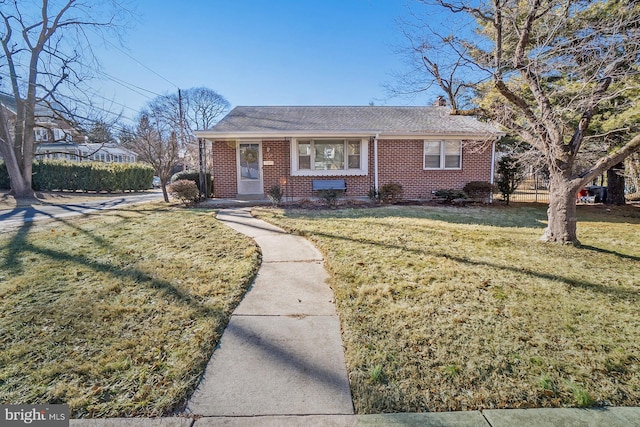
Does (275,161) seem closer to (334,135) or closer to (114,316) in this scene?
(334,135)

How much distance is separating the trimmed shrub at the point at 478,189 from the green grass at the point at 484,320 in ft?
19.4

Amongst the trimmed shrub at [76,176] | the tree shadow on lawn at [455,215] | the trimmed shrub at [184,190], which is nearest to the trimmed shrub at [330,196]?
the tree shadow on lawn at [455,215]

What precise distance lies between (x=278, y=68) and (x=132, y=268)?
53.1 feet

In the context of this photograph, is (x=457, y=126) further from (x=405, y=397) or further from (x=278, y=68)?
→ (x=405, y=397)

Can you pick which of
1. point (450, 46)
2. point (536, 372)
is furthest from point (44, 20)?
point (536, 372)

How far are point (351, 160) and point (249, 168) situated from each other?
4.14 metres

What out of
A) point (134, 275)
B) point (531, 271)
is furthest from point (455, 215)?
point (134, 275)

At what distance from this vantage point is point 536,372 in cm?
228

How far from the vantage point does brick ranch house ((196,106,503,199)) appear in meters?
12.2

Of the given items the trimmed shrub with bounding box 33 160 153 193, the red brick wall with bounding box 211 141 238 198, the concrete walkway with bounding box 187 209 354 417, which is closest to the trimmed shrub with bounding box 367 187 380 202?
the red brick wall with bounding box 211 141 238 198

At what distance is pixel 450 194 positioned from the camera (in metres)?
11.8

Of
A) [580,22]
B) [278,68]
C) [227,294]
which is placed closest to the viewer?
[227,294]

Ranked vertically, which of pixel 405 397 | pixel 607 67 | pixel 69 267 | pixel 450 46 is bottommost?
pixel 405 397

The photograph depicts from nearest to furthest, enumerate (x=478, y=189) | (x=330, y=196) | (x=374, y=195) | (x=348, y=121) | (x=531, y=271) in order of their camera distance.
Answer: (x=531, y=271) → (x=330, y=196) → (x=374, y=195) → (x=478, y=189) → (x=348, y=121)
